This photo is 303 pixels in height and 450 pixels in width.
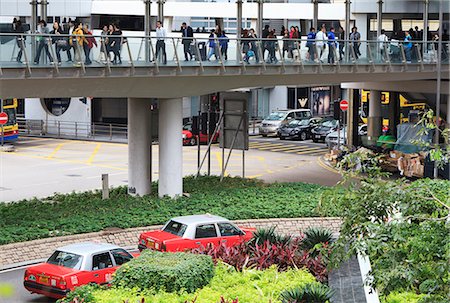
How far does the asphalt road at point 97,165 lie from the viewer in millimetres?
Result: 40250

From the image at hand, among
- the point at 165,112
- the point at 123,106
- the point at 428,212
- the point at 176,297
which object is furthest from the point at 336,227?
the point at 123,106

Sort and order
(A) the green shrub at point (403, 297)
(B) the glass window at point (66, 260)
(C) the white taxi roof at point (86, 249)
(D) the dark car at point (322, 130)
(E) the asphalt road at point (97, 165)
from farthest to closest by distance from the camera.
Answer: (D) the dark car at point (322, 130) < (E) the asphalt road at point (97, 165) < (C) the white taxi roof at point (86, 249) < (B) the glass window at point (66, 260) < (A) the green shrub at point (403, 297)

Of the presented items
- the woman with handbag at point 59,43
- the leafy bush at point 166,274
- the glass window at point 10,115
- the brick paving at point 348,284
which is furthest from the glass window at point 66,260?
the glass window at point 10,115

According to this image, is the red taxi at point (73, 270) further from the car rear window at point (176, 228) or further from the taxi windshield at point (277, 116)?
the taxi windshield at point (277, 116)

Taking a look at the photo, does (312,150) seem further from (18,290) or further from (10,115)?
(18,290)

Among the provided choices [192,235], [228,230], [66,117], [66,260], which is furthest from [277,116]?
[66,260]

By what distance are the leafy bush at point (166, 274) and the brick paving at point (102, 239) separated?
7.45m

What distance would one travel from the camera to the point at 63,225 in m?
27.2

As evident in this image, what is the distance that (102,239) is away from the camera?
2700 centimetres

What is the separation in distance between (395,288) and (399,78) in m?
29.6

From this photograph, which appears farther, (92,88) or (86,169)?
(86,169)

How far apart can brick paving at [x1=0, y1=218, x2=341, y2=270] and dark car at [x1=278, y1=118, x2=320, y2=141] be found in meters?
30.3

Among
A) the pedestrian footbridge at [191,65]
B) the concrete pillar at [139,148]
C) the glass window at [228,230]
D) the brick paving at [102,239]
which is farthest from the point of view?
the concrete pillar at [139,148]

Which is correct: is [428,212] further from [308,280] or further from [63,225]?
[63,225]
